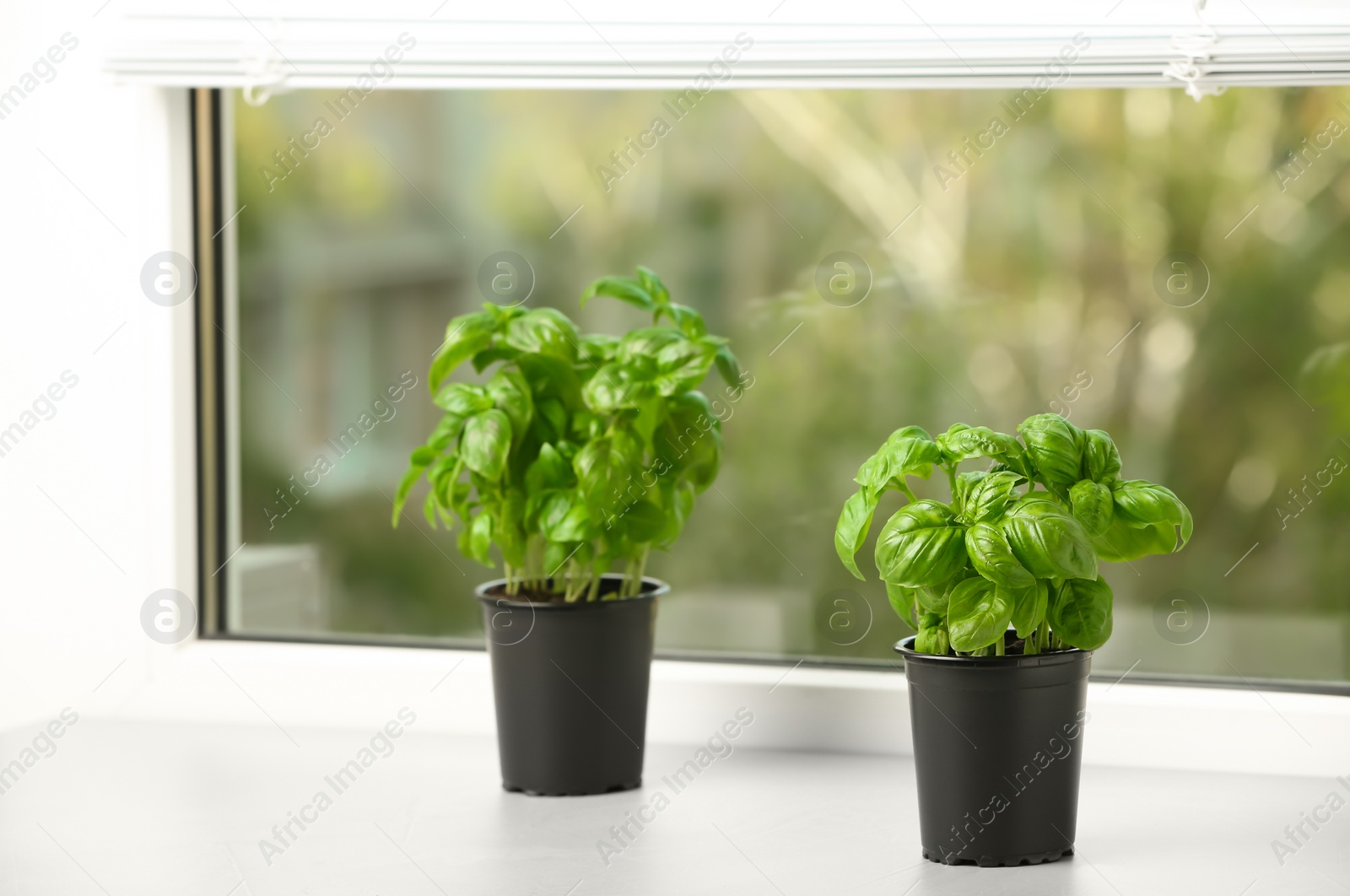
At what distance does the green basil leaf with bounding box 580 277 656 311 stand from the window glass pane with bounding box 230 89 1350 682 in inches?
10.6

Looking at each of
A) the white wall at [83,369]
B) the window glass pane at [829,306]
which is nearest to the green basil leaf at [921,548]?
the window glass pane at [829,306]

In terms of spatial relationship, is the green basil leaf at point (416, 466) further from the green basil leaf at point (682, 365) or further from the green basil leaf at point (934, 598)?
the green basil leaf at point (934, 598)

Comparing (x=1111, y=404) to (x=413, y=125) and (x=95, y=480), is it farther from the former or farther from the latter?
(x=95, y=480)

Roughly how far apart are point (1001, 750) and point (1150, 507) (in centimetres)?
23

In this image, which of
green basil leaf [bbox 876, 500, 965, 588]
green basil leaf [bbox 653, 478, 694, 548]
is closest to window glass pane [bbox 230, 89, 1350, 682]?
green basil leaf [bbox 653, 478, 694, 548]

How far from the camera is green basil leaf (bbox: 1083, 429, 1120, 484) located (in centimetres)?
103

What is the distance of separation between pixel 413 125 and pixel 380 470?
0.46 metres

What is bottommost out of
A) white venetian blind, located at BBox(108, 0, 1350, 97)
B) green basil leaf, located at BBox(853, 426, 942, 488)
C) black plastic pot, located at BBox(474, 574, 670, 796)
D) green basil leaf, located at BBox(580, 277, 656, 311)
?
black plastic pot, located at BBox(474, 574, 670, 796)

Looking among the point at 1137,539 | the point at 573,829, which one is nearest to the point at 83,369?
the point at 573,829

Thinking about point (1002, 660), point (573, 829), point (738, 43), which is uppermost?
point (738, 43)

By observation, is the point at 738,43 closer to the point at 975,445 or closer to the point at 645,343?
the point at 645,343

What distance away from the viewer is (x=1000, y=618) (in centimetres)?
97

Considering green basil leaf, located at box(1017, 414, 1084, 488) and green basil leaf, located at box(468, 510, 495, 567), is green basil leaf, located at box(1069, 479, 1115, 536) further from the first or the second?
green basil leaf, located at box(468, 510, 495, 567)

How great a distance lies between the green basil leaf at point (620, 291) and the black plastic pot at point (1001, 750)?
0.45 m
